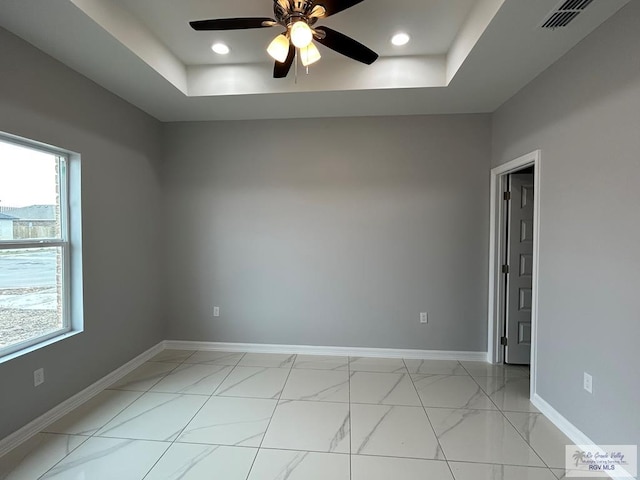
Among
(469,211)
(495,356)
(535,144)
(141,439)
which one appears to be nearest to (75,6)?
(141,439)

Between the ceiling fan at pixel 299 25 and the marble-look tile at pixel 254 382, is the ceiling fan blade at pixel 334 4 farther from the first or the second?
the marble-look tile at pixel 254 382

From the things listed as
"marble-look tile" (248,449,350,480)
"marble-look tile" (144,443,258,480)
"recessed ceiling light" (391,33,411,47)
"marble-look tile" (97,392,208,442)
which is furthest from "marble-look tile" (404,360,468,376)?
"recessed ceiling light" (391,33,411,47)

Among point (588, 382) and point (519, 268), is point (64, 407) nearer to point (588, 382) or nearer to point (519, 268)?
point (588, 382)

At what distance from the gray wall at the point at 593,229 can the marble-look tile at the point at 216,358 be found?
2.90 meters

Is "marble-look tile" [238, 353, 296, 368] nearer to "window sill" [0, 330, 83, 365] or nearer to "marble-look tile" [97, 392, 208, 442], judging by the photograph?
"marble-look tile" [97, 392, 208, 442]

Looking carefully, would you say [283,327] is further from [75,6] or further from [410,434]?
[75,6]

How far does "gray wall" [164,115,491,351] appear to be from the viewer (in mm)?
3244

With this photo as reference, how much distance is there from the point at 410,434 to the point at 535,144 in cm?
248

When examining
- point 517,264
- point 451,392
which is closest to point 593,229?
point 517,264

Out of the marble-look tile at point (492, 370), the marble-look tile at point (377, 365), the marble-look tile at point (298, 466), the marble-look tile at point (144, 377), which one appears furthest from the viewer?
the marble-look tile at point (377, 365)

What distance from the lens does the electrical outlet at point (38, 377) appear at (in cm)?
208

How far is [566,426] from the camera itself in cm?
208

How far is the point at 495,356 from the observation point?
10.4ft

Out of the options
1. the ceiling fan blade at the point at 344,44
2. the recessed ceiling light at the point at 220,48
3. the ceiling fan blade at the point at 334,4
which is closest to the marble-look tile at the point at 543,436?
the ceiling fan blade at the point at 344,44
